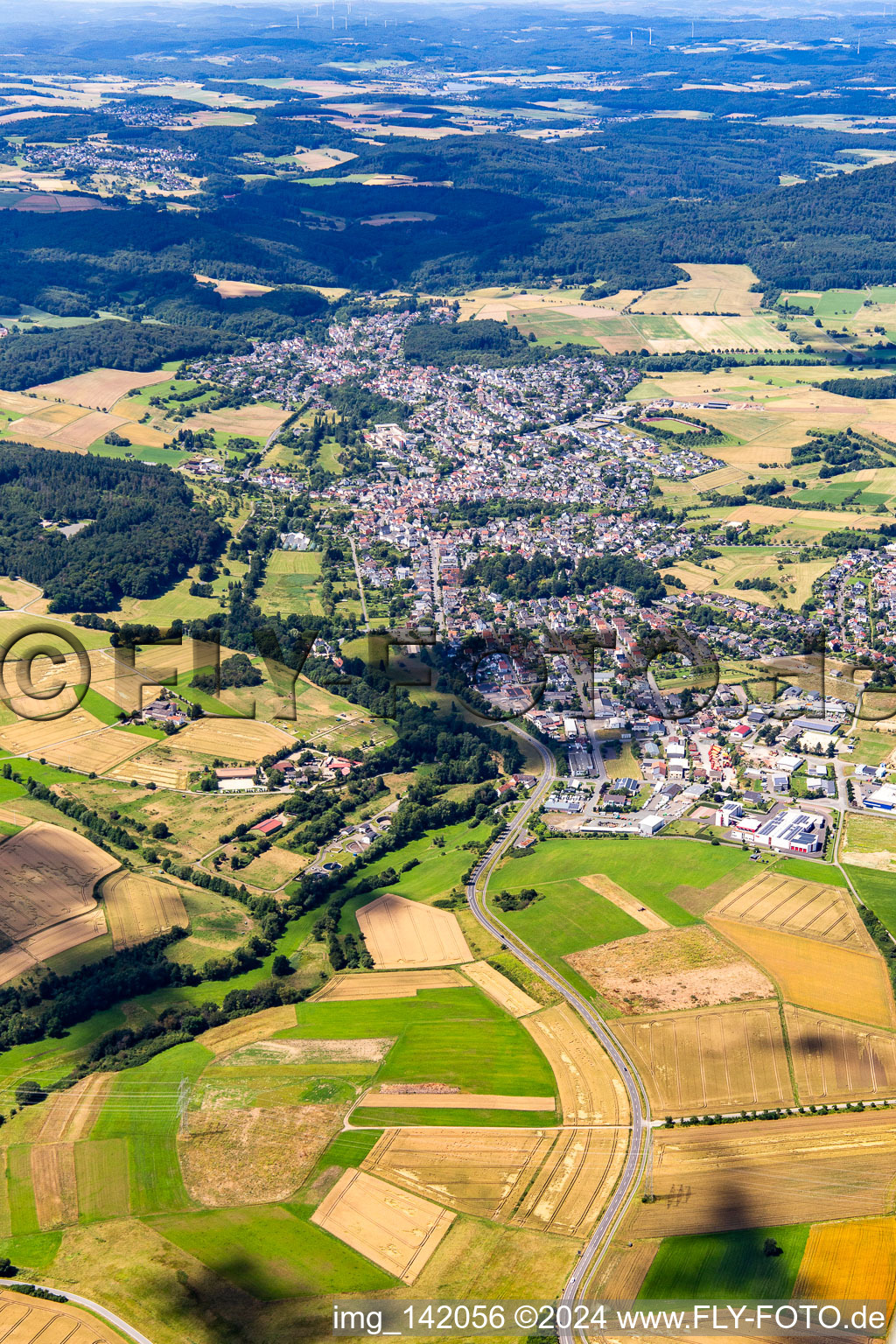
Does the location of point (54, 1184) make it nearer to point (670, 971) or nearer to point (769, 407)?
point (670, 971)

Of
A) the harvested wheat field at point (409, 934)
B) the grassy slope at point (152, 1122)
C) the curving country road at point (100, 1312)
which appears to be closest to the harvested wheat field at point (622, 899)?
the harvested wheat field at point (409, 934)

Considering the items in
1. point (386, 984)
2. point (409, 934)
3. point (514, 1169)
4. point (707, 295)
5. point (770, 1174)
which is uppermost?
point (707, 295)

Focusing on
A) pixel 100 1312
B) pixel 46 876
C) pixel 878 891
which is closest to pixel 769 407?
pixel 878 891

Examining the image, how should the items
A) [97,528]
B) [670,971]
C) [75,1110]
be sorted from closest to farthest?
[75,1110] → [670,971] → [97,528]

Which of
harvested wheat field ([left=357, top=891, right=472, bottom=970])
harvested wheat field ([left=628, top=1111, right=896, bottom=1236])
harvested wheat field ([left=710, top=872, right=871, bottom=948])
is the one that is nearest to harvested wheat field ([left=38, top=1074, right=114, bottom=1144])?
harvested wheat field ([left=357, top=891, right=472, bottom=970])

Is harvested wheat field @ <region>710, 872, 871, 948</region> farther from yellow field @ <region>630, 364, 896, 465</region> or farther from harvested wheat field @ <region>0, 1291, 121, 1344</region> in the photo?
yellow field @ <region>630, 364, 896, 465</region>

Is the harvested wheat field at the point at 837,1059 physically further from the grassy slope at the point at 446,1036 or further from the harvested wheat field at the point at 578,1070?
the grassy slope at the point at 446,1036
